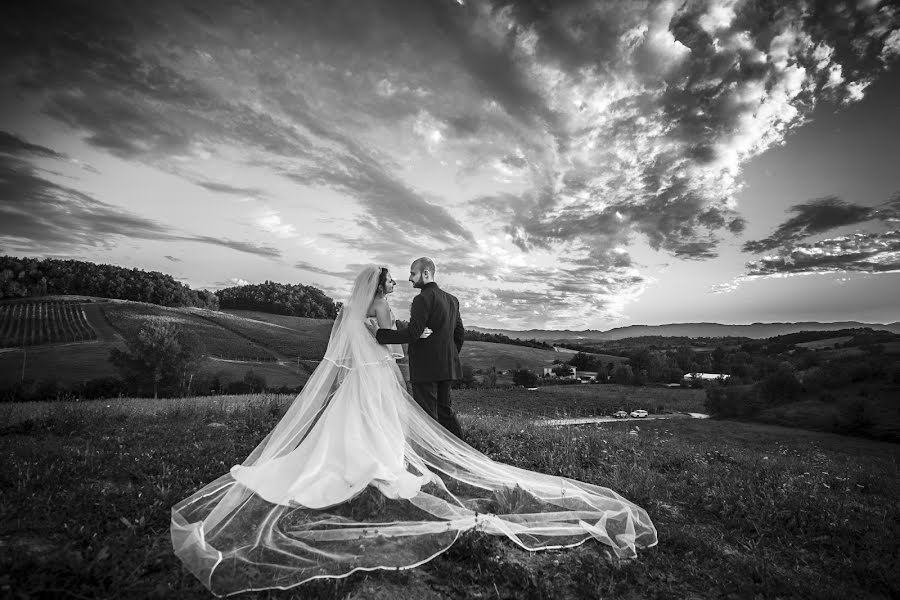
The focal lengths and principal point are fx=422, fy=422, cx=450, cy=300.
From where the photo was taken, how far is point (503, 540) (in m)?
4.69

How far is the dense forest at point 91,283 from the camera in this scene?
220ft

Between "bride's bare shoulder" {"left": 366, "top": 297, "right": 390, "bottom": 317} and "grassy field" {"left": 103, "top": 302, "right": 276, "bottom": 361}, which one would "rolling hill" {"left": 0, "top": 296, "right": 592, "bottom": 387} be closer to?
"grassy field" {"left": 103, "top": 302, "right": 276, "bottom": 361}

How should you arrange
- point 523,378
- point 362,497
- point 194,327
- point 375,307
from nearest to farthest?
point 362,497 < point 375,307 < point 194,327 < point 523,378

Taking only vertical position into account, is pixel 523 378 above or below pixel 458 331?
below

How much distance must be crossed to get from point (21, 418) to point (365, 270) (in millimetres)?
9147

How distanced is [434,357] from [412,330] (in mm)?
778

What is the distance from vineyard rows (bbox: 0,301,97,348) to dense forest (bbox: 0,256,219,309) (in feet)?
14.8

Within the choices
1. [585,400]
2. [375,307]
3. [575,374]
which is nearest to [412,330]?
[375,307]

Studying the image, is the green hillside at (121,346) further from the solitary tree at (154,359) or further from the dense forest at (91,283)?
the dense forest at (91,283)

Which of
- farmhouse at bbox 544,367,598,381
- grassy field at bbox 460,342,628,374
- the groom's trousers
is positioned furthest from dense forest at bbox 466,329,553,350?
the groom's trousers

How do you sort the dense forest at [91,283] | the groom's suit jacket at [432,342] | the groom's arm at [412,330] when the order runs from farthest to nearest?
the dense forest at [91,283]
the groom's suit jacket at [432,342]
the groom's arm at [412,330]

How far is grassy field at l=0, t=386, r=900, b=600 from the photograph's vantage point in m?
3.68

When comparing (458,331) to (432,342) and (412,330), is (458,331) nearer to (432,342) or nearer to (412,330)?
(432,342)

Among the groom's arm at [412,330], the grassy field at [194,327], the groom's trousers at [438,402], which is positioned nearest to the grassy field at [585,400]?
the grassy field at [194,327]
